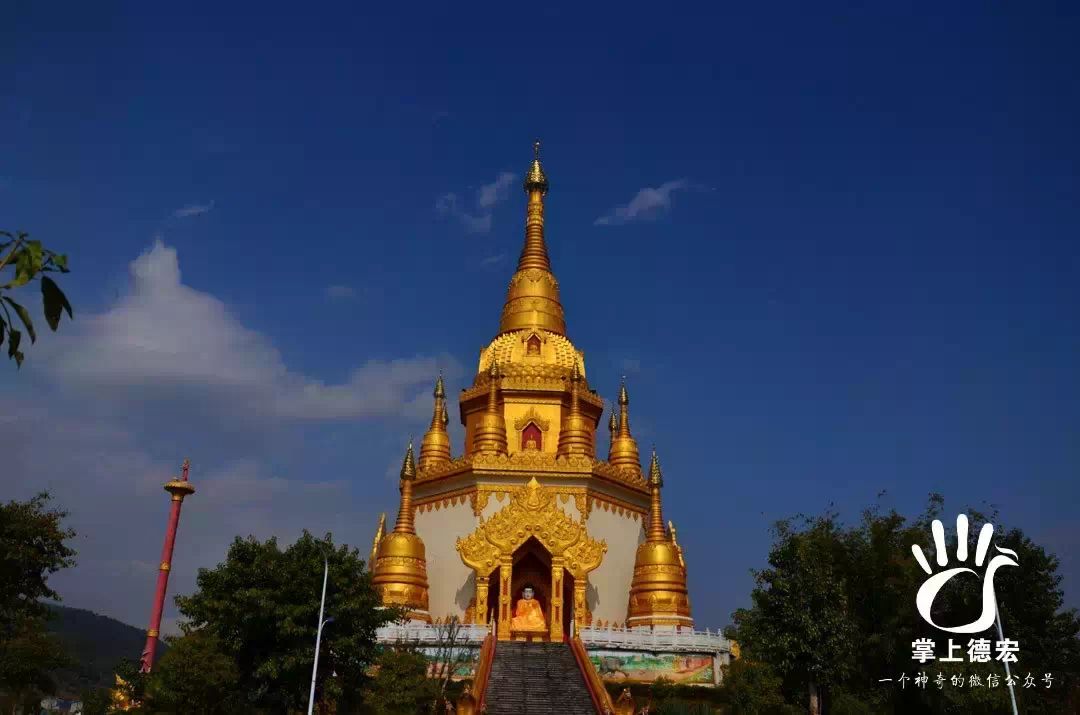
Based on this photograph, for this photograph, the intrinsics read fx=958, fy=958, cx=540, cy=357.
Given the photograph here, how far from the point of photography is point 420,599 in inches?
1366

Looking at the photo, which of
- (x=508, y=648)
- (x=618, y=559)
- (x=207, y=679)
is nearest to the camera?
(x=207, y=679)

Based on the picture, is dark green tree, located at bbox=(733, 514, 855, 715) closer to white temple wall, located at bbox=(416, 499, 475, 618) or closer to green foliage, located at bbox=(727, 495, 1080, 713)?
green foliage, located at bbox=(727, 495, 1080, 713)

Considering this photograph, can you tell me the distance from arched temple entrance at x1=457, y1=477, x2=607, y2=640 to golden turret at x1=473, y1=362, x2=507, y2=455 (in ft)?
17.4

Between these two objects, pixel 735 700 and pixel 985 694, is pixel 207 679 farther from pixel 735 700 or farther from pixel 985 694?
pixel 985 694

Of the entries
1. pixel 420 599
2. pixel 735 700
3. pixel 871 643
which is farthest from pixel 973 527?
pixel 420 599

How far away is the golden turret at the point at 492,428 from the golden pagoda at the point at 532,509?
0.21ft

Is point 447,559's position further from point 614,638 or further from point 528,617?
point 614,638

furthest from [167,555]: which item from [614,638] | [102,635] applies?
[102,635]

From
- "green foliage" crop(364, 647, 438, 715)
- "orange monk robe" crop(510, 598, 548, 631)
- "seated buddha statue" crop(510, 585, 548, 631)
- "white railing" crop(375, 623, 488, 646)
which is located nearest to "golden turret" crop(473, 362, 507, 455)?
"seated buddha statue" crop(510, 585, 548, 631)

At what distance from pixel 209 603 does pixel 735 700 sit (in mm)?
13563

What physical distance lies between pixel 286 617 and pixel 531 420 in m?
18.6

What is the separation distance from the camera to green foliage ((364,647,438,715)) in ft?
73.3

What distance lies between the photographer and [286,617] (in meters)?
23.5

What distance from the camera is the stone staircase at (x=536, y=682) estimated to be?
23.2 m
